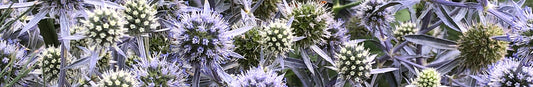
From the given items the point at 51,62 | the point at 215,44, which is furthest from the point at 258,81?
the point at 51,62

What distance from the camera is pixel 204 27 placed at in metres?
1.20

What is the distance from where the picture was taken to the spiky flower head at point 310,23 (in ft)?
4.53

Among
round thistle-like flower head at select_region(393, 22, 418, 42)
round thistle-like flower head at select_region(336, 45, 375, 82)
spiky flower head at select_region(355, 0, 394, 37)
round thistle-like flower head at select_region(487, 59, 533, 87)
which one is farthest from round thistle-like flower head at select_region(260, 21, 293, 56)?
round thistle-like flower head at select_region(393, 22, 418, 42)

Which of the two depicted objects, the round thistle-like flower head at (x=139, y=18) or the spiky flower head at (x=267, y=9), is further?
the spiky flower head at (x=267, y=9)

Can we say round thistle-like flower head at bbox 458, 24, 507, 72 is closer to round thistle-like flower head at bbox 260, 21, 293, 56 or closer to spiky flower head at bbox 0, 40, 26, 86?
round thistle-like flower head at bbox 260, 21, 293, 56

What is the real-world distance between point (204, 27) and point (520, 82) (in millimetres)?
791

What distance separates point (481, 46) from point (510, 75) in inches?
4.8

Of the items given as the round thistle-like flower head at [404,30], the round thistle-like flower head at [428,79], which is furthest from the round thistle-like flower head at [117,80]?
the round thistle-like flower head at [404,30]

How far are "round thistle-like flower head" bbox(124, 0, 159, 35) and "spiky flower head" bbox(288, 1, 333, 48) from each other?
0.37m

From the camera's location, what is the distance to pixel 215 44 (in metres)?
1.21

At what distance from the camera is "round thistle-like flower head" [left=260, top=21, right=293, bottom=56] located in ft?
4.22

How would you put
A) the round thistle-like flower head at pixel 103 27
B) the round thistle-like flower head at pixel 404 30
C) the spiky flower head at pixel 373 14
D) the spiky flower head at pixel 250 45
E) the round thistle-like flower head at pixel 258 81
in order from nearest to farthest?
1. the round thistle-like flower head at pixel 103 27
2. the round thistle-like flower head at pixel 258 81
3. the spiky flower head at pixel 250 45
4. the spiky flower head at pixel 373 14
5. the round thistle-like flower head at pixel 404 30

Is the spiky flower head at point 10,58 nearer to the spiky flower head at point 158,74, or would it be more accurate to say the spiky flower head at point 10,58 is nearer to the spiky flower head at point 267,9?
the spiky flower head at point 158,74

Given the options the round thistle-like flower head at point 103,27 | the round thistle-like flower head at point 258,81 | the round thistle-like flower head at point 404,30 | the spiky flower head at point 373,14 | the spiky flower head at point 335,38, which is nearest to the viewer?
the round thistle-like flower head at point 103,27
